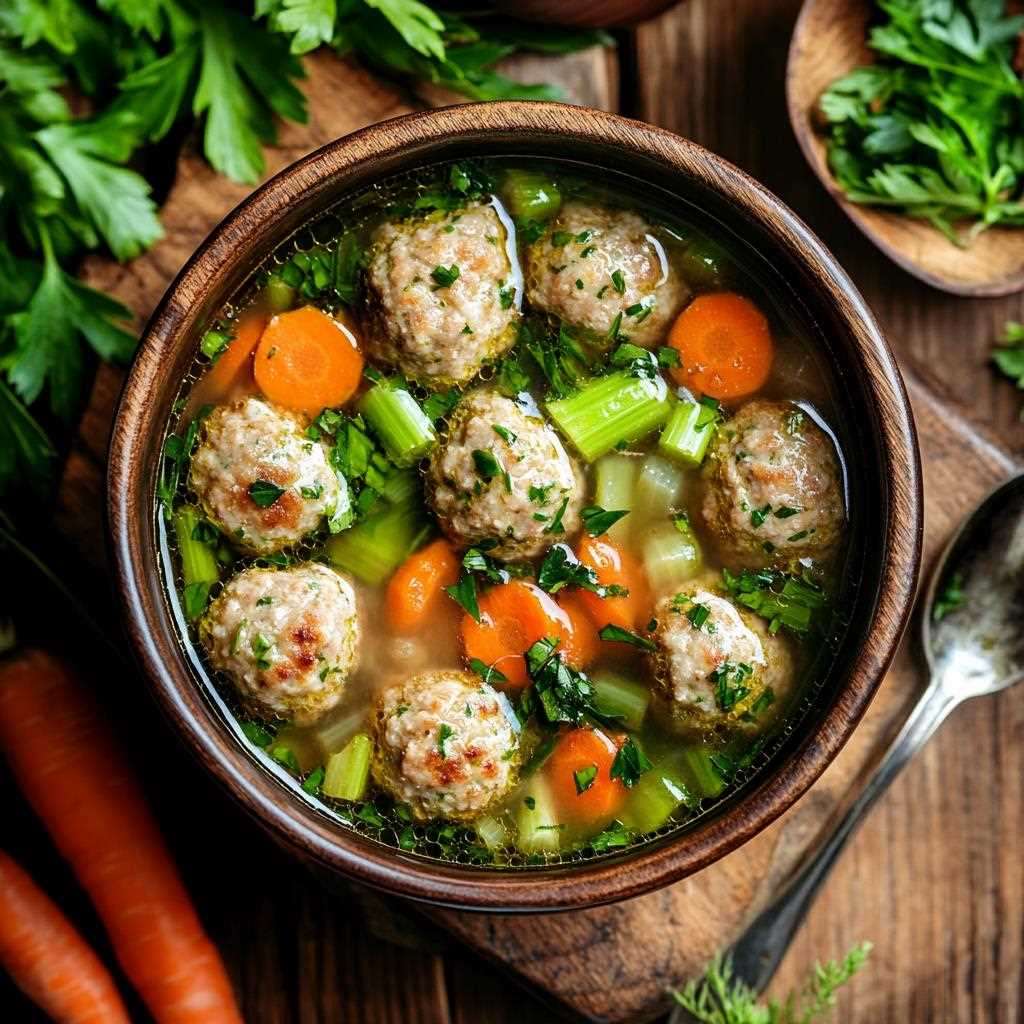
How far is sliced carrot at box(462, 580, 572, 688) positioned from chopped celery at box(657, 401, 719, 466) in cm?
37

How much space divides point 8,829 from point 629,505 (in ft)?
6.09

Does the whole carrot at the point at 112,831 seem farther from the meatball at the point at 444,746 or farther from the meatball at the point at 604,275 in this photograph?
the meatball at the point at 604,275

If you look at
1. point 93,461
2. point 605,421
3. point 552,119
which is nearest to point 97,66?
point 93,461

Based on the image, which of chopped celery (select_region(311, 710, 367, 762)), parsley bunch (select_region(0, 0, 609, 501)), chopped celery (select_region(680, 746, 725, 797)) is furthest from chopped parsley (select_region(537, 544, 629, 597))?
parsley bunch (select_region(0, 0, 609, 501))

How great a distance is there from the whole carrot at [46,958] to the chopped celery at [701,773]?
1.58 meters

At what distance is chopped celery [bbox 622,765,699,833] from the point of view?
2.41 metres

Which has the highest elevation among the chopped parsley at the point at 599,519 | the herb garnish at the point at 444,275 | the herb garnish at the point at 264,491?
the herb garnish at the point at 444,275

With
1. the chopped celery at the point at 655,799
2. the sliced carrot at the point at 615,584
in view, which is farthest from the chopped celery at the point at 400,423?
the chopped celery at the point at 655,799

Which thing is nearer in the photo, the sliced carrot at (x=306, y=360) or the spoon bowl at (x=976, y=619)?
the sliced carrot at (x=306, y=360)

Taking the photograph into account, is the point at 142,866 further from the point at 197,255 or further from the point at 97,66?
the point at 97,66

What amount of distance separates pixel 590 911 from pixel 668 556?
0.84 metres

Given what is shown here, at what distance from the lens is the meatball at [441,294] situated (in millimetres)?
2330

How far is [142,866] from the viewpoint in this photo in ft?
9.80

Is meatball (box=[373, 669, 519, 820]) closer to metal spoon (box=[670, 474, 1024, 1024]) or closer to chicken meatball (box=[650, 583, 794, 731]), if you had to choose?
chicken meatball (box=[650, 583, 794, 731])
